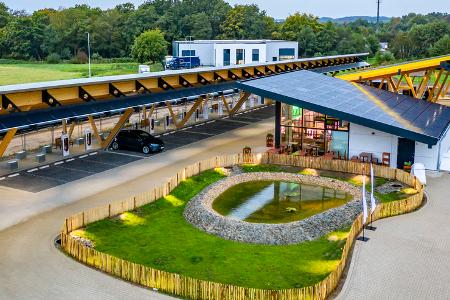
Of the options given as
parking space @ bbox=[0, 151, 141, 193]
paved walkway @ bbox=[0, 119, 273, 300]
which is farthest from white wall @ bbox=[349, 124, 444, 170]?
parking space @ bbox=[0, 151, 141, 193]

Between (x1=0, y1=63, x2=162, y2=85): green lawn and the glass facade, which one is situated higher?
(x1=0, y1=63, x2=162, y2=85): green lawn

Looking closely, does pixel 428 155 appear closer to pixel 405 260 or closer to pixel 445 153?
pixel 445 153

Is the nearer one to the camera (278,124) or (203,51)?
(278,124)

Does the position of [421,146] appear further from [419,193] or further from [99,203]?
[99,203]

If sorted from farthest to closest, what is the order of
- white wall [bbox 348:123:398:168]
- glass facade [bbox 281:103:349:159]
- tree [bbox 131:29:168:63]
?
tree [bbox 131:29:168:63], glass facade [bbox 281:103:349:159], white wall [bbox 348:123:398:168]

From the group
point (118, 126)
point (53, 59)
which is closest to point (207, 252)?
point (118, 126)

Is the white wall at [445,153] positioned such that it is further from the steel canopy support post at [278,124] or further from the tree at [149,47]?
the tree at [149,47]

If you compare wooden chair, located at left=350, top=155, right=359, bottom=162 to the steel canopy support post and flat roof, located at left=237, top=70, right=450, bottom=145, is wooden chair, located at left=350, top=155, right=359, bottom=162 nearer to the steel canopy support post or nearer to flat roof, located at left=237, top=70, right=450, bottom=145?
flat roof, located at left=237, top=70, right=450, bottom=145

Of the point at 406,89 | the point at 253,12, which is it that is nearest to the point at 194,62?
the point at 406,89
